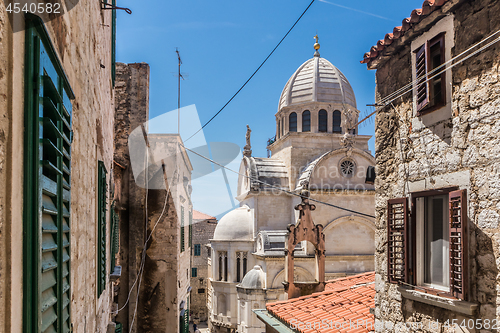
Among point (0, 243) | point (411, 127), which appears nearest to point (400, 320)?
point (411, 127)

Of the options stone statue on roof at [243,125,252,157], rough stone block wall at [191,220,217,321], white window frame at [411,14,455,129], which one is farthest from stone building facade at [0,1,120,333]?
rough stone block wall at [191,220,217,321]

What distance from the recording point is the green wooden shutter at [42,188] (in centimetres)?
143

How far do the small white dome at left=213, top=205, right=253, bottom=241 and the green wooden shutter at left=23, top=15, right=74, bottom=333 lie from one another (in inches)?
774

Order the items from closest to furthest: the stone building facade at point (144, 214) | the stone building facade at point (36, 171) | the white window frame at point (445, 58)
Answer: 1. the stone building facade at point (36, 171)
2. the white window frame at point (445, 58)
3. the stone building facade at point (144, 214)

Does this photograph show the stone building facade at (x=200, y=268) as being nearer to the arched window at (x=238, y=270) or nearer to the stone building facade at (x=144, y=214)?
the arched window at (x=238, y=270)

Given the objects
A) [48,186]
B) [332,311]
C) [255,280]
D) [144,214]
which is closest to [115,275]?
[144,214]

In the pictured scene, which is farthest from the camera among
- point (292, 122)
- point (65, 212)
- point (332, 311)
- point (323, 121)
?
point (292, 122)

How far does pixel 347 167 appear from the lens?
68.1 ft

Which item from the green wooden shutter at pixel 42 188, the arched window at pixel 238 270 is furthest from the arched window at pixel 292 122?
the green wooden shutter at pixel 42 188

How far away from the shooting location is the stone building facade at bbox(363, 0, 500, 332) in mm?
3658

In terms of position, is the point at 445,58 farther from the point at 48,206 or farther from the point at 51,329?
the point at 51,329

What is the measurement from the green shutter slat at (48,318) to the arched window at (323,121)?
22.2 meters

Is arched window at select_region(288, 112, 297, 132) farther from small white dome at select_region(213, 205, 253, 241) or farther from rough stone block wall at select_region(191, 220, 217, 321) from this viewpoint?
rough stone block wall at select_region(191, 220, 217, 321)

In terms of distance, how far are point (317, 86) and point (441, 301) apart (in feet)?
69.3
